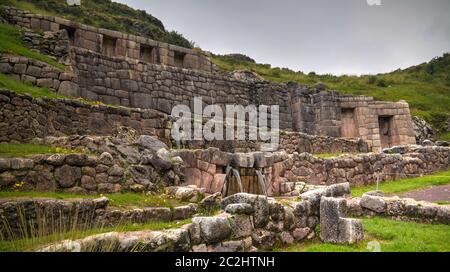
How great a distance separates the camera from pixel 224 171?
11.3 meters

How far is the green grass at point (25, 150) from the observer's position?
793 centimetres

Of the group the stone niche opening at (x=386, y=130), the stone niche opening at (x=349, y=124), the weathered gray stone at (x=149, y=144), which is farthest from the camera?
the stone niche opening at (x=386, y=130)

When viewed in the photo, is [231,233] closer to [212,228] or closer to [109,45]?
[212,228]

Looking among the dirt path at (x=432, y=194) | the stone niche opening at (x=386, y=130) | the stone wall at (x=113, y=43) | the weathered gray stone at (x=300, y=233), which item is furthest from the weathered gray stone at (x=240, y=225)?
the stone niche opening at (x=386, y=130)

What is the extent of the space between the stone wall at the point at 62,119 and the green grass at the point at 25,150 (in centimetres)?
75

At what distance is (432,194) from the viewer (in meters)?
12.1

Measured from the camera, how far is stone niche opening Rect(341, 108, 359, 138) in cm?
2436

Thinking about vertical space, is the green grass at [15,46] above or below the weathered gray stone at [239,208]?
above

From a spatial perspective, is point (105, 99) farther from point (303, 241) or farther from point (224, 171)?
point (303, 241)

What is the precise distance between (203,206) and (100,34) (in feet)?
42.1

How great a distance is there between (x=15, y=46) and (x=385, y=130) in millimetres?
22576

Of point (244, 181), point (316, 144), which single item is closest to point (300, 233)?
point (244, 181)

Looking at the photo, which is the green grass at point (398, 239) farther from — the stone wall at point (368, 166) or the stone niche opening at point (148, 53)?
the stone niche opening at point (148, 53)
